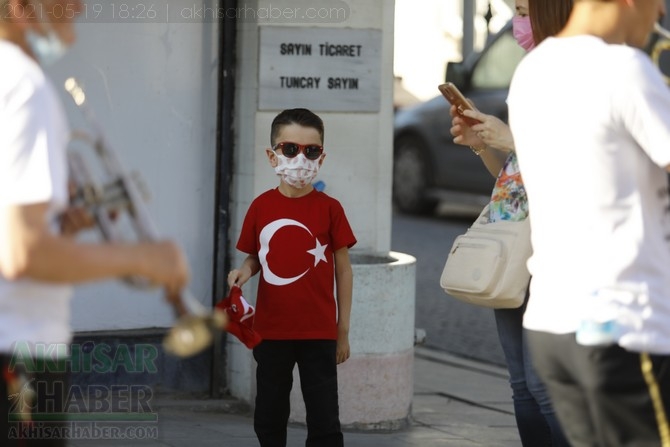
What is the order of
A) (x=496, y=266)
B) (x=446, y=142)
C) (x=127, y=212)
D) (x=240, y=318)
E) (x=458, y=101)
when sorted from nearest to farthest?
(x=127, y=212) → (x=496, y=266) → (x=458, y=101) → (x=240, y=318) → (x=446, y=142)

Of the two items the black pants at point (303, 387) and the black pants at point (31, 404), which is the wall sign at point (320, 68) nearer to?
the black pants at point (303, 387)

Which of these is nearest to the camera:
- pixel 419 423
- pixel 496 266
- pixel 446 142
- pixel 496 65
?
pixel 496 266

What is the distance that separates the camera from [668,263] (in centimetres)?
318

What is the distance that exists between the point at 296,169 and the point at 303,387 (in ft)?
2.66

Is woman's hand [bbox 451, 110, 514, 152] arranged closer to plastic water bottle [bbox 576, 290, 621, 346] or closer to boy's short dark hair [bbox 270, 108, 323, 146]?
boy's short dark hair [bbox 270, 108, 323, 146]

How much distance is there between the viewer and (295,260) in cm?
523

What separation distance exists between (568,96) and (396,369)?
370cm

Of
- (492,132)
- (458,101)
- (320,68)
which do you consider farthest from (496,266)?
(320,68)

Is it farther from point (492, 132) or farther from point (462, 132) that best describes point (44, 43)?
point (462, 132)

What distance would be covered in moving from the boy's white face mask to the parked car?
29.0ft

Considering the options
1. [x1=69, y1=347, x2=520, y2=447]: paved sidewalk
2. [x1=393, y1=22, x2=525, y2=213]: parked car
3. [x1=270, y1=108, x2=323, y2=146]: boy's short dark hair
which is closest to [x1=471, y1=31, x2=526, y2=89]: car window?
[x1=393, y1=22, x2=525, y2=213]: parked car

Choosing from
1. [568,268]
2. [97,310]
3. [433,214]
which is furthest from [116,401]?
[433,214]

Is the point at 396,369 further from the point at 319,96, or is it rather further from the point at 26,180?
the point at 26,180

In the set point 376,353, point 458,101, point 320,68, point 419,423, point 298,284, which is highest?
point 320,68
